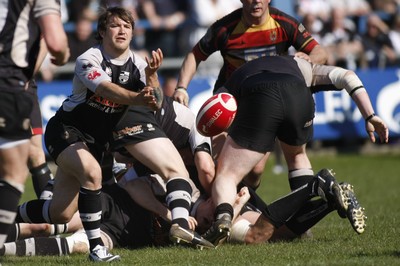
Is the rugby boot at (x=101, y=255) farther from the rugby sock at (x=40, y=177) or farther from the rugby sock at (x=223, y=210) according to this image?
the rugby sock at (x=40, y=177)

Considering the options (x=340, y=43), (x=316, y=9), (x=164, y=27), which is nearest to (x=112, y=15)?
(x=164, y=27)

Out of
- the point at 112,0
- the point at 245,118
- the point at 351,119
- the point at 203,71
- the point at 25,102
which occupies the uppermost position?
the point at 25,102

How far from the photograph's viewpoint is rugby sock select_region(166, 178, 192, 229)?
7044mm

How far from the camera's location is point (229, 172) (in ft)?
24.5

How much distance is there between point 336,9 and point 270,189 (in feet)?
19.9

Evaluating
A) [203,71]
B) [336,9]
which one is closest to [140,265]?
[203,71]

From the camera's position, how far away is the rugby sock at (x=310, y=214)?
7363mm

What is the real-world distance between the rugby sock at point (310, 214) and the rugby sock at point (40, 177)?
273 cm

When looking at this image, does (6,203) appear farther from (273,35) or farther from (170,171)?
(273,35)

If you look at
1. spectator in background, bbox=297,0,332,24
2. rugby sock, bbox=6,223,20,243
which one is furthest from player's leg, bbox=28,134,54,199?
spectator in background, bbox=297,0,332,24

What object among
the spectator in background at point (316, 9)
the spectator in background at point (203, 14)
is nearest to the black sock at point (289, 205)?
the spectator in background at point (203, 14)

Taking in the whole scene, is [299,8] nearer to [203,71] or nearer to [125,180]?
[203,71]

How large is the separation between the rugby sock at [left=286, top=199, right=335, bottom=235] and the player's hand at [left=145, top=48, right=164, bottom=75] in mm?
1738

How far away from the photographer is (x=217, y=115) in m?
7.46
